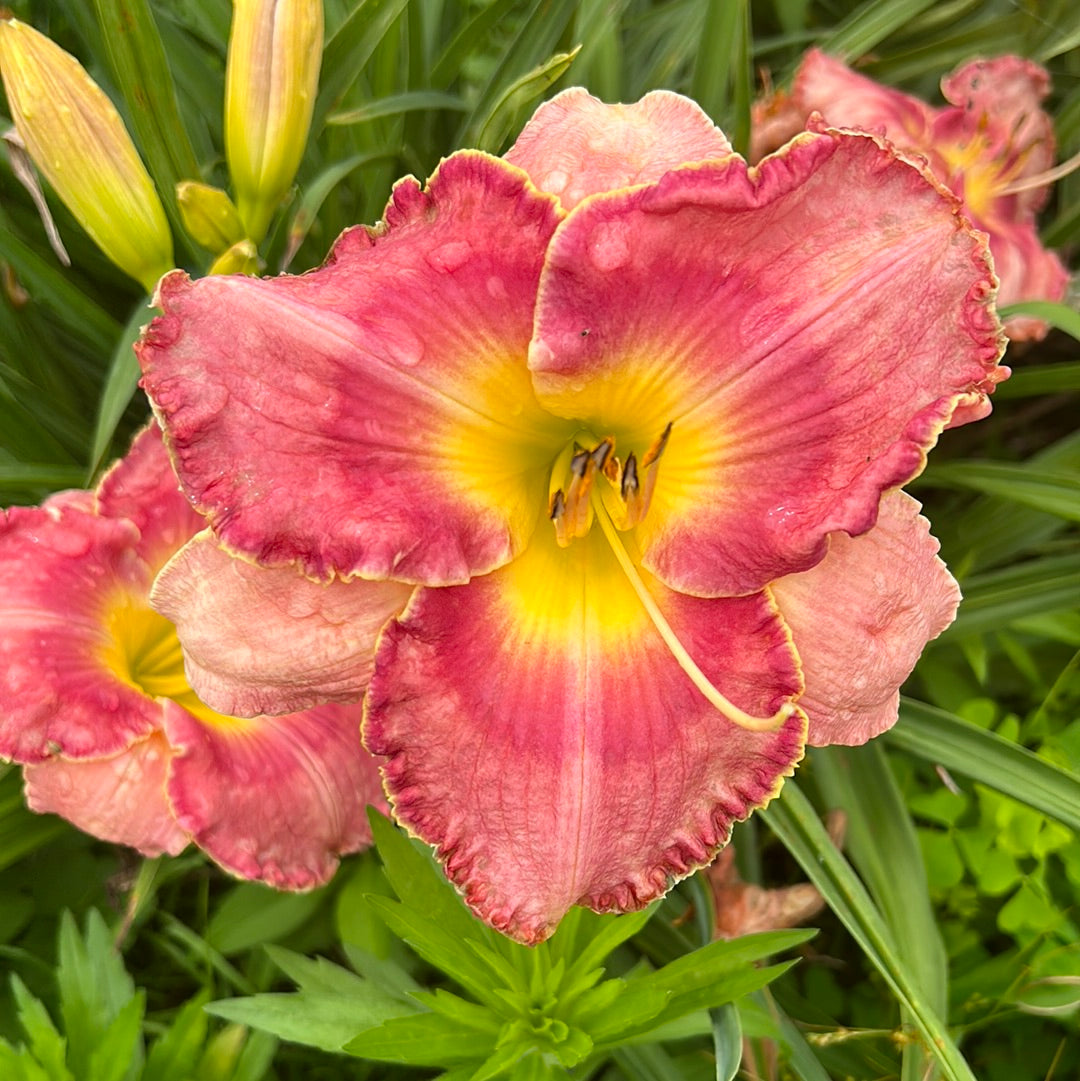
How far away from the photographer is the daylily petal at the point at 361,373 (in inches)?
25.2

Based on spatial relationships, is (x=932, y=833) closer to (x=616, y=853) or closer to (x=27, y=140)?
(x=616, y=853)

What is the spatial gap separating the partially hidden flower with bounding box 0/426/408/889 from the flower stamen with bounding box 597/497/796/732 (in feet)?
1.12

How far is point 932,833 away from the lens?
3.80ft

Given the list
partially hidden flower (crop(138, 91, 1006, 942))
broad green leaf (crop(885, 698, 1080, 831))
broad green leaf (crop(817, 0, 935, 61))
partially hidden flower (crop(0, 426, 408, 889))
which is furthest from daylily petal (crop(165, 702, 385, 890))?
broad green leaf (crop(817, 0, 935, 61))

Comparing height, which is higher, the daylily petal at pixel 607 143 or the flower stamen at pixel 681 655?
the daylily petal at pixel 607 143

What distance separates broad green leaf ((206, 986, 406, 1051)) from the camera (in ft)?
2.78

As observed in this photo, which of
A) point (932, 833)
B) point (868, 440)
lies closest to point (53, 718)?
point (868, 440)

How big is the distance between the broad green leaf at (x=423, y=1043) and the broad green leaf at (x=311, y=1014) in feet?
0.15

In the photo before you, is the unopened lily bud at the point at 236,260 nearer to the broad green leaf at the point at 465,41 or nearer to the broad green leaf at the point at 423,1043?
the broad green leaf at the point at 465,41

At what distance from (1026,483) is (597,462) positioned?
68cm

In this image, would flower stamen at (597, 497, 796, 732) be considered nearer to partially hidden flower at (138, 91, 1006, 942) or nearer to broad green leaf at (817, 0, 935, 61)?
partially hidden flower at (138, 91, 1006, 942)

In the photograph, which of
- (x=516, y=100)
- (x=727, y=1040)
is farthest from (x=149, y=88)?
Answer: (x=727, y=1040)

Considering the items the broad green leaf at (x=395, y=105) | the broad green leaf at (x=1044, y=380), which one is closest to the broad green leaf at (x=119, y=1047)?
the broad green leaf at (x=395, y=105)

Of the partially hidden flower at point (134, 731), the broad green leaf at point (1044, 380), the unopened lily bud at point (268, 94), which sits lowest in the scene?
the broad green leaf at point (1044, 380)
